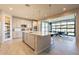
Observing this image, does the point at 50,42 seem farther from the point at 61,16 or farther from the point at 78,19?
the point at 78,19

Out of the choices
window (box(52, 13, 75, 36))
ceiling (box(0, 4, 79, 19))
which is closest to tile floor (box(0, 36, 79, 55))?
window (box(52, 13, 75, 36))

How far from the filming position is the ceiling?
8.48 ft

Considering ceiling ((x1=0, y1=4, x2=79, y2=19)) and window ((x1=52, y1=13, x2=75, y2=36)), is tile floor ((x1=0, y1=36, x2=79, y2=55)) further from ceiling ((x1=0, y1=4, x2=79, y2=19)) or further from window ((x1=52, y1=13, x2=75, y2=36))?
ceiling ((x1=0, y1=4, x2=79, y2=19))

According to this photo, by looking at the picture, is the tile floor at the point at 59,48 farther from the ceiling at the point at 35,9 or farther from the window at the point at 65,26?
the ceiling at the point at 35,9

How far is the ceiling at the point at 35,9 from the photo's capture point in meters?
2.58

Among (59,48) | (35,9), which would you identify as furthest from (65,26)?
(35,9)

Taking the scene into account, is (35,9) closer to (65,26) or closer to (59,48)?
(65,26)

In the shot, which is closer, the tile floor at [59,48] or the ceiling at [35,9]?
the ceiling at [35,9]

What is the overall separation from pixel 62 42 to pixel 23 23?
135 cm

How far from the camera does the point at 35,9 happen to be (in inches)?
109

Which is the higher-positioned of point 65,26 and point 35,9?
point 35,9

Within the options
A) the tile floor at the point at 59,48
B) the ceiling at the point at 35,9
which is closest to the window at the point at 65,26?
the tile floor at the point at 59,48
